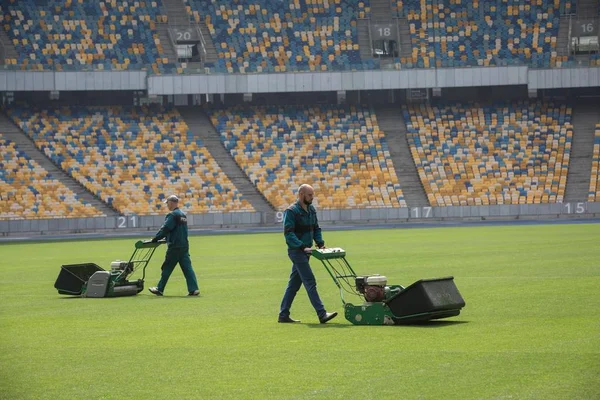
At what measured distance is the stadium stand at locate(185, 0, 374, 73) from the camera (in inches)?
2667

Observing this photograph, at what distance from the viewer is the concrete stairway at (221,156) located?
61.5 metres

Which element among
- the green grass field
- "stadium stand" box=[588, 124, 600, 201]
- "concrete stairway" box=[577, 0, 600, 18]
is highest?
"concrete stairway" box=[577, 0, 600, 18]

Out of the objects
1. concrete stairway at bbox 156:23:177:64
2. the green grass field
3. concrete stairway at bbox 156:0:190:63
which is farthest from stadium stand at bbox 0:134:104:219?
the green grass field

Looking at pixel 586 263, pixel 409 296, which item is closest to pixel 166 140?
pixel 586 263

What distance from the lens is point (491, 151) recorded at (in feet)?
213

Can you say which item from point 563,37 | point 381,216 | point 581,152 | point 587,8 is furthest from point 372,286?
point 587,8

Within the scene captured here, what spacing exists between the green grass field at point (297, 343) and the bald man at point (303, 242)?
0.41m

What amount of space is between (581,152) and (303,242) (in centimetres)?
5169

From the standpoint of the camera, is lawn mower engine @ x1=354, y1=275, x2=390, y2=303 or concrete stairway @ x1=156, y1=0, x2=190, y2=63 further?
concrete stairway @ x1=156, y1=0, x2=190, y2=63

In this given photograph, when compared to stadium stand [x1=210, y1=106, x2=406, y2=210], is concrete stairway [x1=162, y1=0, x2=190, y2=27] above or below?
above

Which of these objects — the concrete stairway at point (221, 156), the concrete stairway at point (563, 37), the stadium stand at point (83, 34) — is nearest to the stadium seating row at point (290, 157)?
the concrete stairway at point (221, 156)

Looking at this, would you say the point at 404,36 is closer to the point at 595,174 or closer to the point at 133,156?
the point at 595,174

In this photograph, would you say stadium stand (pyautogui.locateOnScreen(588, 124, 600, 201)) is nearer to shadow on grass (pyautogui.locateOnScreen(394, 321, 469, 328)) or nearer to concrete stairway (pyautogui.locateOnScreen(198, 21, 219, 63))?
concrete stairway (pyautogui.locateOnScreen(198, 21, 219, 63))

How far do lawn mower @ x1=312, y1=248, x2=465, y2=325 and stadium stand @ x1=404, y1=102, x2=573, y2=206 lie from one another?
153 feet
